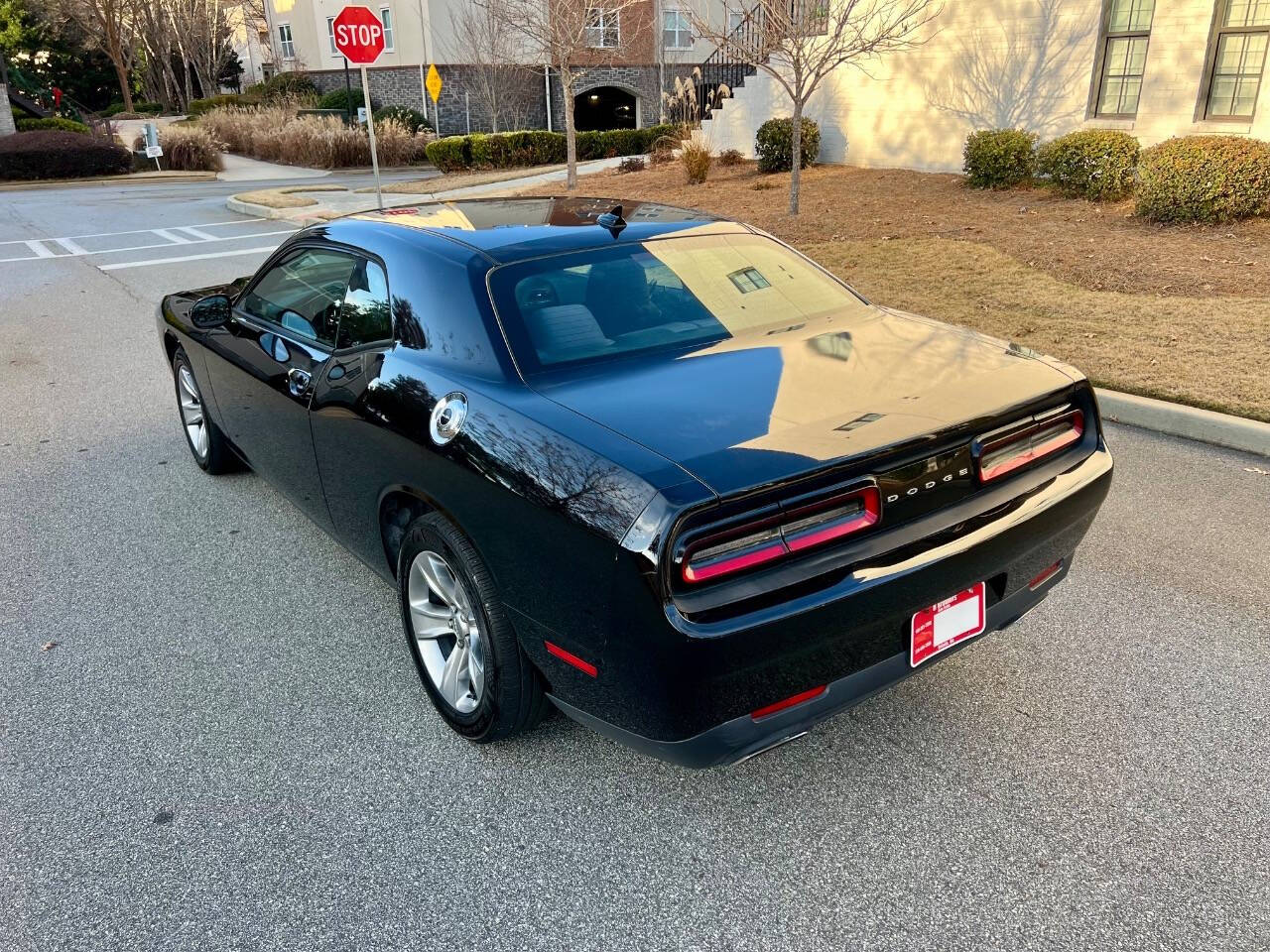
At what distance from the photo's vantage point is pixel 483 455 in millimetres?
2752

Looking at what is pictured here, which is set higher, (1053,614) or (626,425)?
(626,425)

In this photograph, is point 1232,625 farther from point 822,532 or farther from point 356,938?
point 356,938

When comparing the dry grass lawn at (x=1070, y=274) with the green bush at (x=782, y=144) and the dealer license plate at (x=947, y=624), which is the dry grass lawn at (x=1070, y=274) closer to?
the green bush at (x=782, y=144)

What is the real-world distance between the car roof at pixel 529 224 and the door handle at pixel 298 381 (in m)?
0.56

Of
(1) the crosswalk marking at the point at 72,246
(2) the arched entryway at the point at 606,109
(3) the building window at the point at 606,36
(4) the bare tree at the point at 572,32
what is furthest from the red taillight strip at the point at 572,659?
(2) the arched entryway at the point at 606,109

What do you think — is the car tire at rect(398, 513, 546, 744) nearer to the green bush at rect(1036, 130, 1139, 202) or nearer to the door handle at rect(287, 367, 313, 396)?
the door handle at rect(287, 367, 313, 396)

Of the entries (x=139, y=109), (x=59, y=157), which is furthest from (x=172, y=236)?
(x=139, y=109)

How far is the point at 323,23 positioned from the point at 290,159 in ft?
39.6

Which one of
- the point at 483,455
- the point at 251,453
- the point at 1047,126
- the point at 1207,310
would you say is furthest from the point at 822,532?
the point at 1047,126

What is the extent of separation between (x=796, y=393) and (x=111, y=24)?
52446 mm

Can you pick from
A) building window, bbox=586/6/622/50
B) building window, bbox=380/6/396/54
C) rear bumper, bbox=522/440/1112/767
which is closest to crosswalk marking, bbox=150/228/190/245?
rear bumper, bbox=522/440/1112/767

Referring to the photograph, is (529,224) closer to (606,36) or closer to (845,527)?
(845,527)

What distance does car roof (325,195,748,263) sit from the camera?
3434mm

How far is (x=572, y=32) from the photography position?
1756 centimetres
